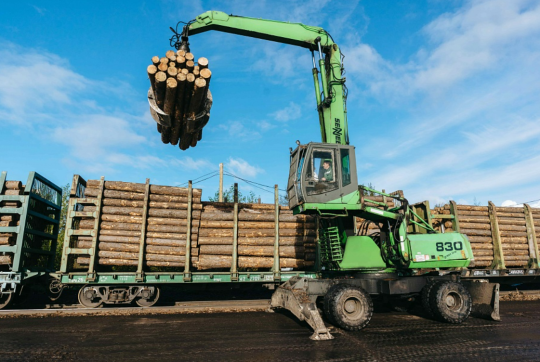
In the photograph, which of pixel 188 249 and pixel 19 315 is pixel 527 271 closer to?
pixel 188 249

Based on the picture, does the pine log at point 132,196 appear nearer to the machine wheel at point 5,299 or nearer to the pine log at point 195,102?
the pine log at point 195,102

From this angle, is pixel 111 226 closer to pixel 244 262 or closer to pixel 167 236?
pixel 167 236

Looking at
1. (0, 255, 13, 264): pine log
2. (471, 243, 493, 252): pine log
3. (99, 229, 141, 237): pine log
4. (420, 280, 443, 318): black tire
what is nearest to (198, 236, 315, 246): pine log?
(99, 229, 141, 237): pine log

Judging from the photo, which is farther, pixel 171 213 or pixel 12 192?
pixel 171 213

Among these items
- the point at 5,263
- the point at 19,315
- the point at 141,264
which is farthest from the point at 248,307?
the point at 5,263

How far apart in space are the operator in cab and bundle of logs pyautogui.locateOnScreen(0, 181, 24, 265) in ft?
30.1

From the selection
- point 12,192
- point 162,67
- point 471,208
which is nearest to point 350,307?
point 162,67

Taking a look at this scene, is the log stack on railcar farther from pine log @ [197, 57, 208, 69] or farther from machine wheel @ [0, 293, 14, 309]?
pine log @ [197, 57, 208, 69]

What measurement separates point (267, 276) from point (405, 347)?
578 centimetres

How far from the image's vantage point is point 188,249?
37.7 feet

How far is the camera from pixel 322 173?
9.37 meters

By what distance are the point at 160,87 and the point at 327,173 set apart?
478 cm

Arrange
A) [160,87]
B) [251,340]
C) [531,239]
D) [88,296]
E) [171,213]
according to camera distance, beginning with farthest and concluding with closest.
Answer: [531,239]
[171,213]
[88,296]
[160,87]
[251,340]

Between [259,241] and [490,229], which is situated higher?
[490,229]
